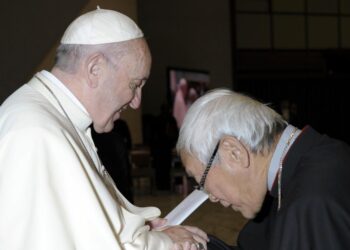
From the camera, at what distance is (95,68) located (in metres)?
1.69

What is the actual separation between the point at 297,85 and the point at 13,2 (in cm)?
1169

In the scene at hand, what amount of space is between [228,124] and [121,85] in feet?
1.24

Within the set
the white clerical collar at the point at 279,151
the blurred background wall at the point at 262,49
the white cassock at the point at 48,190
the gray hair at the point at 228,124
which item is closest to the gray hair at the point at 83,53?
the white cassock at the point at 48,190

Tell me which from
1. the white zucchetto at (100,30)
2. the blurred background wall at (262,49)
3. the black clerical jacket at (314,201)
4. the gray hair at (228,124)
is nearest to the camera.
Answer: the black clerical jacket at (314,201)

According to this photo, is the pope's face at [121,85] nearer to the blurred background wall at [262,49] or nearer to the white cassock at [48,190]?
the white cassock at [48,190]

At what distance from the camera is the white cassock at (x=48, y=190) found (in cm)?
146

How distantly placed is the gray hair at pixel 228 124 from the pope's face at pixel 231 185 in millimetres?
65

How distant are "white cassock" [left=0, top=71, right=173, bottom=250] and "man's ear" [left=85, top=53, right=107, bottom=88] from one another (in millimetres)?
154

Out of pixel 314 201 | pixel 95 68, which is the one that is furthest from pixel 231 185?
pixel 95 68

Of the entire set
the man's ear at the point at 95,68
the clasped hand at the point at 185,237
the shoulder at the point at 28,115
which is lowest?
the clasped hand at the point at 185,237

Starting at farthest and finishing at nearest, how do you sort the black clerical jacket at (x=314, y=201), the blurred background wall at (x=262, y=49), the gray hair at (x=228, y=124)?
the blurred background wall at (x=262, y=49) < the gray hair at (x=228, y=124) < the black clerical jacket at (x=314, y=201)

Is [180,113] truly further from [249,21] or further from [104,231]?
[104,231]

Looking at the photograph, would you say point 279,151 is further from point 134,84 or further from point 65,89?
point 65,89

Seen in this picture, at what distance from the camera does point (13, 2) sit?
545 centimetres
